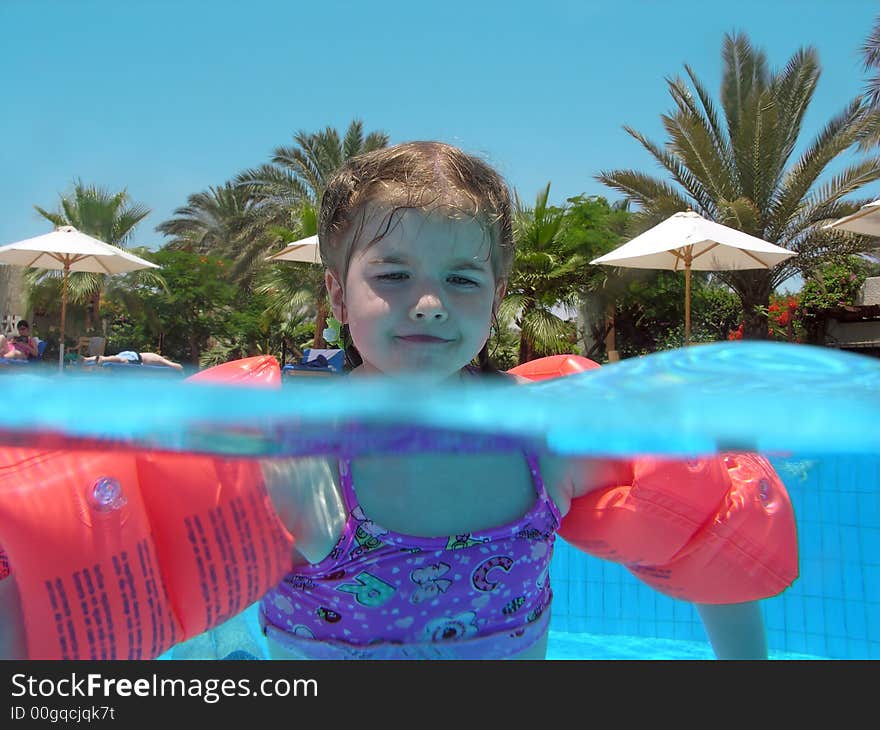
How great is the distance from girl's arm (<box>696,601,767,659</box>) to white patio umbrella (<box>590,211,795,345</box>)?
25.9ft

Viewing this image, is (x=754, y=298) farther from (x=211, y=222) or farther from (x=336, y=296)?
(x=211, y=222)

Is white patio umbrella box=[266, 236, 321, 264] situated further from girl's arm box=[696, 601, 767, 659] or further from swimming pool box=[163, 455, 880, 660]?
girl's arm box=[696, 601, 767, 659]

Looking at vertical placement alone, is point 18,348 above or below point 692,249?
below

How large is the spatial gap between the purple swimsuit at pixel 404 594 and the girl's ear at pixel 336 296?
0.39 meters

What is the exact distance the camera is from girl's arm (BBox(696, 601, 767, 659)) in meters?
1.63

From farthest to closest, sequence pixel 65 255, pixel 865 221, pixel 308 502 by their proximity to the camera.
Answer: pixel 65 255
pixel 865 221
pixel 308 502

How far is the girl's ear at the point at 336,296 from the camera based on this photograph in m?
1.56

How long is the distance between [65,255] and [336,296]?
36.0 feet

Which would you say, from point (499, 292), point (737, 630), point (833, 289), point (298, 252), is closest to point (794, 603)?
point (737, 630)

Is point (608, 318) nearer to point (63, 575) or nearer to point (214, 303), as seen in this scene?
point (214, 303)

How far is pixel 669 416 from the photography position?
1.10 metres

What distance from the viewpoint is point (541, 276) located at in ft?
52.9

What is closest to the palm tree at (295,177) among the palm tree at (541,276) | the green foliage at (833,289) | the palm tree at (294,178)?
the palm tree at (294,178)

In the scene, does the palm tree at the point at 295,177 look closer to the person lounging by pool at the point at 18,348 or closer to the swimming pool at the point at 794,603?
the person lounging by pool at the point at 18,348
